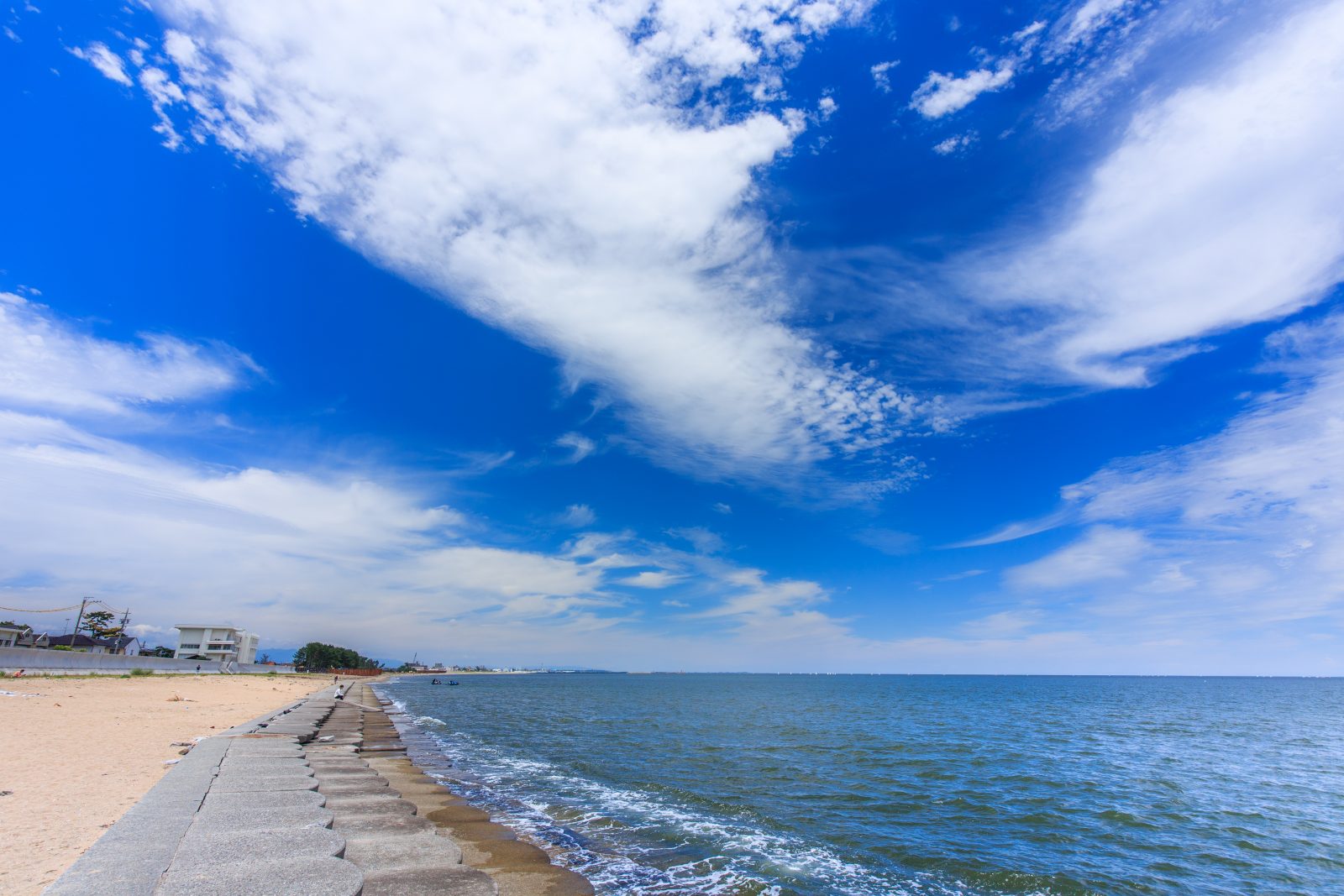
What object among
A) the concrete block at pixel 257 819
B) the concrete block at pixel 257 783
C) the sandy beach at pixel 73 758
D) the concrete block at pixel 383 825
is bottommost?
the sandy beach at pixel 73 758

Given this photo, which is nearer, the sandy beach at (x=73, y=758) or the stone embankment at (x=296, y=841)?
the stone embankment at (x=296, y=841)

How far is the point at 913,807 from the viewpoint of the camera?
20609mm

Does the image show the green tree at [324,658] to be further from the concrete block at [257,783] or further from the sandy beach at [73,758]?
the concrete block at [257,783]

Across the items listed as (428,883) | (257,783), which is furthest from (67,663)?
(428,883)

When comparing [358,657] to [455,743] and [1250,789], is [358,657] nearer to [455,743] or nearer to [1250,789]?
[455,743]

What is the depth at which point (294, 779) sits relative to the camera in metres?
13.2

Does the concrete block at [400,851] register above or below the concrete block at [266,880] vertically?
below

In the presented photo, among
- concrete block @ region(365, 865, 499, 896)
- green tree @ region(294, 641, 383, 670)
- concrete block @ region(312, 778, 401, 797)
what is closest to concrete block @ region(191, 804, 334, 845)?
concrete block @ region(365, 865, 499, 896)

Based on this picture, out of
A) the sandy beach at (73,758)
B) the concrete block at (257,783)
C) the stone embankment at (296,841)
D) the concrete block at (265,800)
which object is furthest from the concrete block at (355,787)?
the sandy beach at (73,758)

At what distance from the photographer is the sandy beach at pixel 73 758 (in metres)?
9.30

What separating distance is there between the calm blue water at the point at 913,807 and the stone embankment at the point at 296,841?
2077 millimetres

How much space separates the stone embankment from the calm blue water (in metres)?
2.08

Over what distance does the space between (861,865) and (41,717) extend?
32.8 meters

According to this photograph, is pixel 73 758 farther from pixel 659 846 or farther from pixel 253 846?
pixel 659 846
